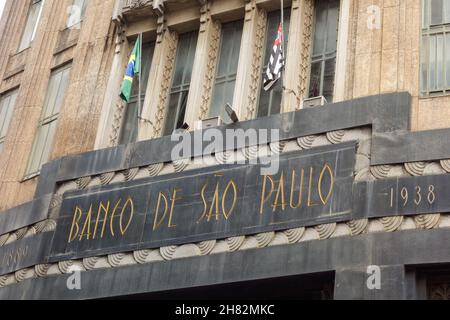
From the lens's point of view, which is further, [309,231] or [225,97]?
[225,97]

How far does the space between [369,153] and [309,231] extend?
206 cm

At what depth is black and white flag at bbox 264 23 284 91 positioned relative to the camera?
67.9 feet

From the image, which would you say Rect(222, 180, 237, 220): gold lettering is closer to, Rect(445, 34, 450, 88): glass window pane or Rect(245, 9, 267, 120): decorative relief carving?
A: Rect(245, 9, 267, 120): decorative relief carving

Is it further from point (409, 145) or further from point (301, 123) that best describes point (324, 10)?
point (409, 145)

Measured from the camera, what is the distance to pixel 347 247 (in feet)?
58.3

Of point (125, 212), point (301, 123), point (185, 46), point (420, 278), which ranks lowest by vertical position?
point (420, 278)

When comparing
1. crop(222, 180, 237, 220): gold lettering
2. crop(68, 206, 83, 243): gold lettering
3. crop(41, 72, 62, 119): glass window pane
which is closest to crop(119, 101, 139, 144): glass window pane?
crop(68, 206, 83, 243): gold lettering

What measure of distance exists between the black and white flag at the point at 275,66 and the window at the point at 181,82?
128 inches

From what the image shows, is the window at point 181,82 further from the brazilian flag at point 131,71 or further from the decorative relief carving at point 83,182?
the decorative relief carving at point 83,182

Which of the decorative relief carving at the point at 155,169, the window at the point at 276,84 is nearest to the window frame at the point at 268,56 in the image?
the window at the point at 276,84

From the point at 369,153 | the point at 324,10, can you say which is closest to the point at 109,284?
the point at 369,153

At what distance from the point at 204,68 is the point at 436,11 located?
6222 mm

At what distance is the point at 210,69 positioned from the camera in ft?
76.9

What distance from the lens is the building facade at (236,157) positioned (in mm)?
17922
